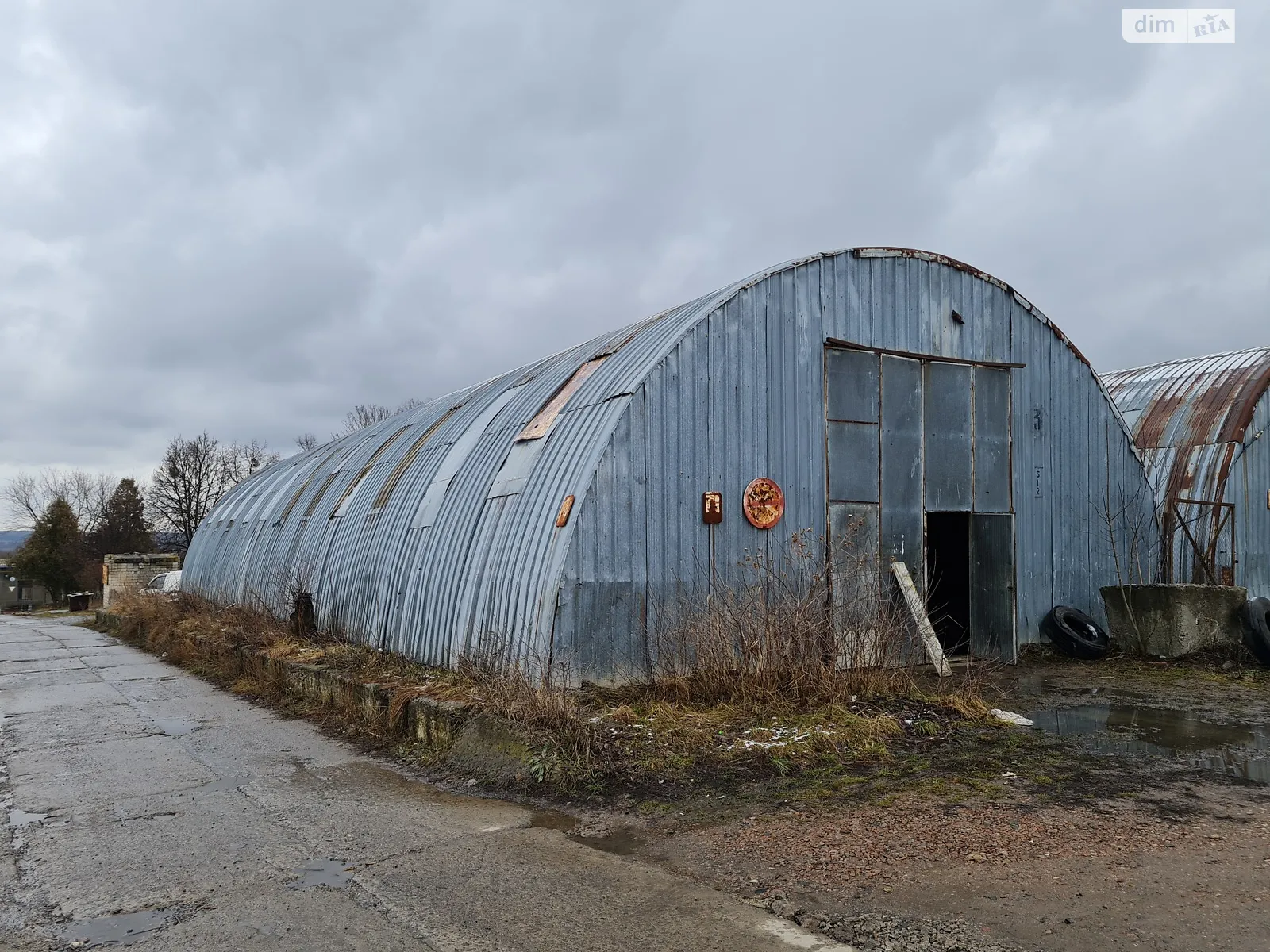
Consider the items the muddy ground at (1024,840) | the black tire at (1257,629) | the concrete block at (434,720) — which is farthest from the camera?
the black tire at (1257,629)

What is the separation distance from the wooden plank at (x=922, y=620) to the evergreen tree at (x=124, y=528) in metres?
61.3

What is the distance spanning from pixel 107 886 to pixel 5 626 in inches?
1177

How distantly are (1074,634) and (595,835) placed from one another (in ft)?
31.9

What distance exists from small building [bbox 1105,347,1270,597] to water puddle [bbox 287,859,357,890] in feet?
45.2

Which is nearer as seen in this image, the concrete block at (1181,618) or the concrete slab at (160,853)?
the concrete slab at (160,853)

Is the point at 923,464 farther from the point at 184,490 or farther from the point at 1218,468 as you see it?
the point at 184,490

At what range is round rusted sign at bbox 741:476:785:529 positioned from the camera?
443 inches

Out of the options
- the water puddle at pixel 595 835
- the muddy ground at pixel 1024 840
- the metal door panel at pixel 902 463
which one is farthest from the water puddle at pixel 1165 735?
the water puddle at pixel 595 835

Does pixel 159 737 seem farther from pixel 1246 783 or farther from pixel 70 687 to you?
pixel 1246 783

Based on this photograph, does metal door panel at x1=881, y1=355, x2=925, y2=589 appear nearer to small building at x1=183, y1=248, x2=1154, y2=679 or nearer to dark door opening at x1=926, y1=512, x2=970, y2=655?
small building at x1=183, y1=248, x2=1154, y2=679

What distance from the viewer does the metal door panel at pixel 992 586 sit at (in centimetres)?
1362

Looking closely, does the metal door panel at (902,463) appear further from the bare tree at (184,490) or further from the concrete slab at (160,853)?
the bare tree at (184,490)

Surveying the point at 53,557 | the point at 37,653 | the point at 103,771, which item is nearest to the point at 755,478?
the point at 103,771

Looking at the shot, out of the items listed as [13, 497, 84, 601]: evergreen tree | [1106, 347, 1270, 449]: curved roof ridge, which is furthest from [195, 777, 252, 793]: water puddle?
[13, 497, 84, 601]: evergreen tree
